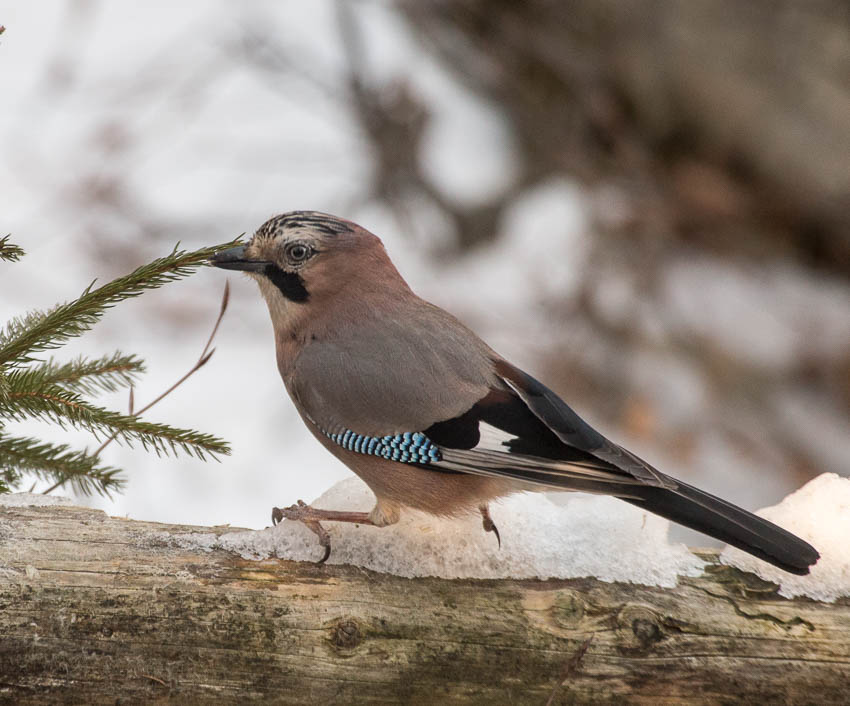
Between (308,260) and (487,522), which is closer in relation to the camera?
(487,522)

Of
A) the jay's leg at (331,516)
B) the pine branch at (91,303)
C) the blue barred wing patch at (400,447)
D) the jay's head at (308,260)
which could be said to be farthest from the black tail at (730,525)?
the pine branch at (91,303)

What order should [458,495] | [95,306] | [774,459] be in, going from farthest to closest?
[774,459]
[458,495]
[95,306]

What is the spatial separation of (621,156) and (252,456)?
2.91 metres

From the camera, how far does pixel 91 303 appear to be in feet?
6.35

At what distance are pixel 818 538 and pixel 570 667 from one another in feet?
2.28

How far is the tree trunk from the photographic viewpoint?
5.90 ft

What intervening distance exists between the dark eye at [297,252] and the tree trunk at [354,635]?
0.73 meters

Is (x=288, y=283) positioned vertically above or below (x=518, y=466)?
above

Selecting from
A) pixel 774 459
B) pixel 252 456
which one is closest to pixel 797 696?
pixel 252 456

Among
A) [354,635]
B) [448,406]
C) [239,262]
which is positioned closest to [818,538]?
[448,406]

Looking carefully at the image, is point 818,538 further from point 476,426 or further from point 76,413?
point 76,413

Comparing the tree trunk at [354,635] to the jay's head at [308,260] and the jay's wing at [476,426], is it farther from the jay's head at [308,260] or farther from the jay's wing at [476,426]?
the jay's head at [308,260]

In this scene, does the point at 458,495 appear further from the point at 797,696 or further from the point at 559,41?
the point at 559,41

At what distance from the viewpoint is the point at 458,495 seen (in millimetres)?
2170
